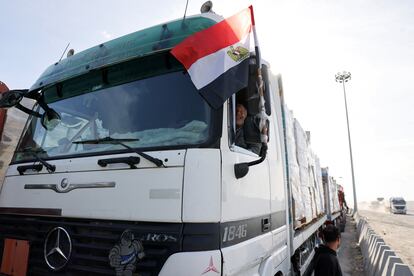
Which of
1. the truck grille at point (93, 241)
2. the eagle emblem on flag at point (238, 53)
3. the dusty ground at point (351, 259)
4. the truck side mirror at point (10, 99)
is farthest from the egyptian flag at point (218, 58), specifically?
the dusty ground at point (351, 259)

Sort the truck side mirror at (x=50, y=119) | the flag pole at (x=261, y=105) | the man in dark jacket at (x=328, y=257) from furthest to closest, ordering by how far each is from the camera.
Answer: the man in dark jacket at (x=328, y=257), the truck side mirror at (x=50, y=119), the flag pole at (x=261, y=105)

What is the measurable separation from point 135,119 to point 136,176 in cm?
51

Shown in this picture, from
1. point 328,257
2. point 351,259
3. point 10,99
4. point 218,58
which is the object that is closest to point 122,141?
point 218,58

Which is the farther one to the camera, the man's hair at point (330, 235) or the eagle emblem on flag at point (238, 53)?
the man's hair at point (330, 235)

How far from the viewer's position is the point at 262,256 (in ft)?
8.52

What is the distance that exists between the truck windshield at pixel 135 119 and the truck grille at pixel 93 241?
1.71 feet

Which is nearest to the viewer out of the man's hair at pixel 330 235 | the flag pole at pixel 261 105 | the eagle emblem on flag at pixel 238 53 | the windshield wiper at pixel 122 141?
the windshield wiper at pixel 122 141

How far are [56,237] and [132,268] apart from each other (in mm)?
725

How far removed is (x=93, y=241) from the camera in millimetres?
2102

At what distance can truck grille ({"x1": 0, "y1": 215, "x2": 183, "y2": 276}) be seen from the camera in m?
1.88

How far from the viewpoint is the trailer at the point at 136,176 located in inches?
75.7

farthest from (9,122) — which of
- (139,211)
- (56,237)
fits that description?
(139,211)

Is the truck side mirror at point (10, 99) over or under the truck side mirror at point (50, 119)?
over

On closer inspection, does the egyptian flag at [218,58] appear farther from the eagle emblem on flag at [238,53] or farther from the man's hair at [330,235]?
the man's hair at [330,235]
